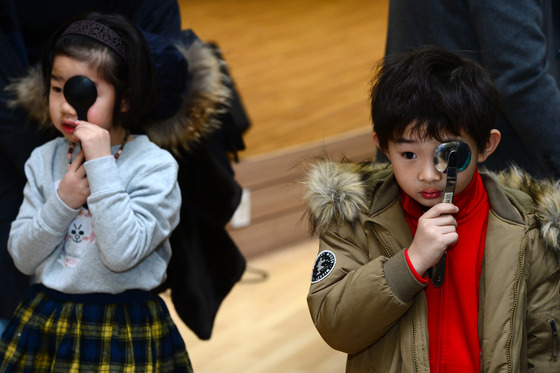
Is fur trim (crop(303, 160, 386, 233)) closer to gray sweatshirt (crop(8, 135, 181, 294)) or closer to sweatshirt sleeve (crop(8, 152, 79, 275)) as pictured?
gray sweatshirt (crop(8, 135, 181, 294))

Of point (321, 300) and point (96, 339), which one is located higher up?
point (321, 300)

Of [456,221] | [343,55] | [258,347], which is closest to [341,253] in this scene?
[456,221]

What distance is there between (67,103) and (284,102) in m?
2.01

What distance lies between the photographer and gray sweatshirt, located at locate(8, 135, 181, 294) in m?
1.31

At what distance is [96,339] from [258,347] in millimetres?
1119

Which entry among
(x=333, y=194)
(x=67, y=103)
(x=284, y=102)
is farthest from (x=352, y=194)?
(x=284, y=102)

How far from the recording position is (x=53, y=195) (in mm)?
1358

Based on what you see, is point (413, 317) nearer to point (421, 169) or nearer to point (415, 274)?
point (415, 274)

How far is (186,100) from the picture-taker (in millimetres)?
1573

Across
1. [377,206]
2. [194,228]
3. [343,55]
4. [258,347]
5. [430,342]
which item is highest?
[377,206]

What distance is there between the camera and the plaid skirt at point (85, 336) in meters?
1.39

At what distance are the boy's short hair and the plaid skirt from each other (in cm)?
58

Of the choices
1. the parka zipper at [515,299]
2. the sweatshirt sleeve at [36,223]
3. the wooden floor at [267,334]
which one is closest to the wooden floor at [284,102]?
the wooden floor at [267,334]

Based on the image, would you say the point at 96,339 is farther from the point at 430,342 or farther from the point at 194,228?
the point at 430,342
